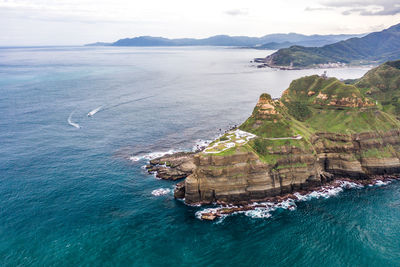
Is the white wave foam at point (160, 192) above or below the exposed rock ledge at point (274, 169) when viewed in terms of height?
below

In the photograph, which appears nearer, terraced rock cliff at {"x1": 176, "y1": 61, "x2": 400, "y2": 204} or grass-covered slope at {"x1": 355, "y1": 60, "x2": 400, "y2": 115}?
terraced rock cliff at {"x1": 176, "y1": 61, "x2": 400, "y2": 204}

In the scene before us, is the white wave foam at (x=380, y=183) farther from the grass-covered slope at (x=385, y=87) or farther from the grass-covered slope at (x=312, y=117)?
the grass-covered slope at (x=385, y=87)

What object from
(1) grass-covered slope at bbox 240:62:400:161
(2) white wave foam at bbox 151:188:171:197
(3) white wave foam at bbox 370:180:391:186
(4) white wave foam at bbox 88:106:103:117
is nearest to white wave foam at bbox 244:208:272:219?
(1) grass-covered slope at bbox 240:62:400:161

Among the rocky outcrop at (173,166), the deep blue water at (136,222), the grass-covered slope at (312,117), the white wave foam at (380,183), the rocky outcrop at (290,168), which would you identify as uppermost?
the grass-covered slope at (312,117)

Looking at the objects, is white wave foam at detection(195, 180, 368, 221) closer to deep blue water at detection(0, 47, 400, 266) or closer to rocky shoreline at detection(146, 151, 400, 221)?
rocky shoreline at detection(146, 151, 400, 221)

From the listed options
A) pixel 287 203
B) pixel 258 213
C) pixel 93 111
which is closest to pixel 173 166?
pixel 258 213

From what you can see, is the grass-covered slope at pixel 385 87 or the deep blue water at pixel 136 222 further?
the grass-covered slope at pixel 385 87

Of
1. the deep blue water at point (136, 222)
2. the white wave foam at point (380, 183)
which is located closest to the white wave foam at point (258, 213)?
the deep blue water at point (136, 222)

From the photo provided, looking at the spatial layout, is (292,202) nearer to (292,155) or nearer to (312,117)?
(292,155)

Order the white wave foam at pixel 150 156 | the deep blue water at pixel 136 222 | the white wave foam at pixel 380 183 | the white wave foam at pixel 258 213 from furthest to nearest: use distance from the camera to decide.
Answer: the white wave foam at pixel 150 156
the white wave foam at pixel 380 183
the white wave foam at pixel 258 213
the deep blue water at pixel 136 222
